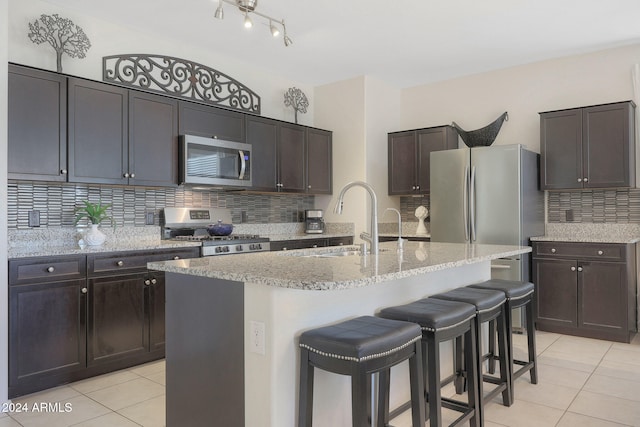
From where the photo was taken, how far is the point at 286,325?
1838 millimetres

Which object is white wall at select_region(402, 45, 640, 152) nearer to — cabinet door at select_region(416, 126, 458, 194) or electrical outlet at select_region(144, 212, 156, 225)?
cabinet door at select_region(416, 126, 458, 194)

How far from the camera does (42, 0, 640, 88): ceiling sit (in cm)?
359

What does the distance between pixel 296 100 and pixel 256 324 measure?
4110 mm

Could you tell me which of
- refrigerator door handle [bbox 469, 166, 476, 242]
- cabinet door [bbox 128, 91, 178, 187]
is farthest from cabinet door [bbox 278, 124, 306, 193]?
refrigerator door handle [bbox 469, 166, 476, 242]

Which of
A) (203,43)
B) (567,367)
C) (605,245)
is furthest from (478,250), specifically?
(203,43)

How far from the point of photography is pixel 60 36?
11.5 feet

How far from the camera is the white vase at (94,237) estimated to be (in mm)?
3420

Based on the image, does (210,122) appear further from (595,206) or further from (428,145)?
(595,206)

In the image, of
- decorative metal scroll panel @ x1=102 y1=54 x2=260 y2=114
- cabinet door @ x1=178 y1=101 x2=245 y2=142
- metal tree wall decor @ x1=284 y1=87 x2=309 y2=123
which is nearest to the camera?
decorative metal scroll panel @ x1=102 y1=54 x2=260 y2=114

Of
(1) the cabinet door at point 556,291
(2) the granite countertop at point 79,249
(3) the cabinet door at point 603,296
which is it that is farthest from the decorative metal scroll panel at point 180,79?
(3) the cabinet door at point 603,296

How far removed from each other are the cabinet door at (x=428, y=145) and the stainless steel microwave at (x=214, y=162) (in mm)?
2048

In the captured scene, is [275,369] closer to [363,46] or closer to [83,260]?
[83,260]

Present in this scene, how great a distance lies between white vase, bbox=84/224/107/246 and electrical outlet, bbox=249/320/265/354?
2.12 metres

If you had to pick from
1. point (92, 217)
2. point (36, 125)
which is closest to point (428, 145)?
point (92, 217)
